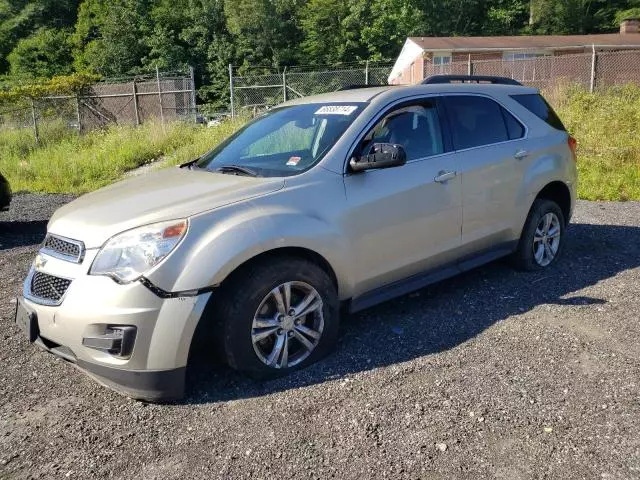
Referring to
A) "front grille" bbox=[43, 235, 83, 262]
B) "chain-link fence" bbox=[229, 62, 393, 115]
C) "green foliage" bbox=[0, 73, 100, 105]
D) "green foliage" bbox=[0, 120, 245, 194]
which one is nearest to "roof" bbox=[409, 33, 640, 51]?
"chain-link fence" bbox=[229, 62, 393, 115]

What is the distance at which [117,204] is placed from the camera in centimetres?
370

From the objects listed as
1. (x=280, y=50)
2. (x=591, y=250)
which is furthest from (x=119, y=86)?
(x=280, y=50)

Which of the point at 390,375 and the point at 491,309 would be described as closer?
the point at 390,375

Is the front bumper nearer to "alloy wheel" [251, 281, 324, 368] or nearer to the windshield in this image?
"alloy wheel" [251, 281, 324, 368]

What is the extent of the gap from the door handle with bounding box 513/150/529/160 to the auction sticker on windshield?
1.66 metres

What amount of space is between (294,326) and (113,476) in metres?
1.34

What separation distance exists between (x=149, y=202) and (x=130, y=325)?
829 mm

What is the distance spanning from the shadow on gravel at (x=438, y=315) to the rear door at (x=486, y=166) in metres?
0.45

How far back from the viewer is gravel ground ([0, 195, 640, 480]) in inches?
Answer: 113

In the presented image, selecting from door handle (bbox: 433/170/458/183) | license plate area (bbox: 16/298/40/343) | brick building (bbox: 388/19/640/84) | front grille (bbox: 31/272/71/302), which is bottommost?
license plate area (bbox: 16/298/40/343)

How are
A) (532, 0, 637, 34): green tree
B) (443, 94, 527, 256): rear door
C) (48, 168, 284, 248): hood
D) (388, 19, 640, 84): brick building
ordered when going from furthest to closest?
(532, 0, 637, 34): green tree < (388, 19, 640, 84): brick building < (443, 94, 527, 256): rear door < (48, 168, 284, 248): hood

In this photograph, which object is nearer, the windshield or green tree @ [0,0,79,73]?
the windshield

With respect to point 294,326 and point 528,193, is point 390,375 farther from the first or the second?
point 528,193

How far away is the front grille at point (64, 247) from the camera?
339 centimetres
